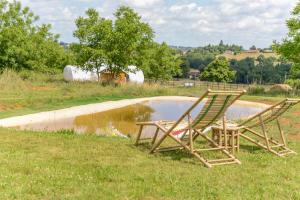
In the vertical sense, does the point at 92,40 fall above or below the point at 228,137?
above

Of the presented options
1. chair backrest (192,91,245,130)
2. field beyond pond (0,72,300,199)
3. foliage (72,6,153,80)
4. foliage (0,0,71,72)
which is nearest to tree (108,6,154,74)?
foliage (72,6,153,80)

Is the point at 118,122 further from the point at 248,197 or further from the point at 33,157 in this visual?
the point at 248,197

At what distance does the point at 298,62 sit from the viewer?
1138 inches

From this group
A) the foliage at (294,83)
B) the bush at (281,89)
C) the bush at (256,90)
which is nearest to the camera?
the bush at (281,89)

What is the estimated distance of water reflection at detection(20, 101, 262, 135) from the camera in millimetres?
11906

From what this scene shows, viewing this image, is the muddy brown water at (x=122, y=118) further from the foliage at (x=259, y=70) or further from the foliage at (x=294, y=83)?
the foliage at (x=259, y=70)

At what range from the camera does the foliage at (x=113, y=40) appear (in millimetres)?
27828

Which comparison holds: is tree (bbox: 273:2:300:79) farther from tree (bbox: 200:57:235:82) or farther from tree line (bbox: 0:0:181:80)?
tree (bbox: 200:57:235:82)

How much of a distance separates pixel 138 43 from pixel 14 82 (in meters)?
9.41

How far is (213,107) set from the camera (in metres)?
6.71

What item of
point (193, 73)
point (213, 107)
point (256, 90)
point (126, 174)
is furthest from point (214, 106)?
point (193, 73)

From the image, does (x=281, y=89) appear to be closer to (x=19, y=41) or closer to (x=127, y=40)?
(x=127, y=40)

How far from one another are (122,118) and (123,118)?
0.13 ft

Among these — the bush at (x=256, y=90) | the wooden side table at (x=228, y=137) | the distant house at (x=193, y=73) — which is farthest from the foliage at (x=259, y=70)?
the wooden side table at (x=228, y=137)
